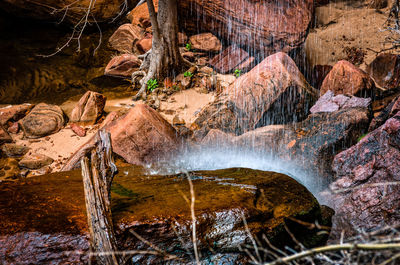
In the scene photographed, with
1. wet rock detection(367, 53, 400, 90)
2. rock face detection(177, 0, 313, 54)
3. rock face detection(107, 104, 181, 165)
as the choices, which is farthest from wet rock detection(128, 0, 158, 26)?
→ wet rock detection(367, 53, 400, 90)

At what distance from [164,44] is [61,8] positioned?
534 centimetres

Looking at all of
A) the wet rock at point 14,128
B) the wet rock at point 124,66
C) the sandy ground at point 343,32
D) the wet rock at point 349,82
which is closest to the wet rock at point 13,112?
the wet rock at point 14,128

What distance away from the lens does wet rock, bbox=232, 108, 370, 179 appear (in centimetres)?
487

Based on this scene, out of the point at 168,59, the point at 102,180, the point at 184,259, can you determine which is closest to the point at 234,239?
the point at 184,259

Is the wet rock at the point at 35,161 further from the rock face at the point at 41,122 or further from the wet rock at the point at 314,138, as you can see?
the wet rock at the point at 314,138

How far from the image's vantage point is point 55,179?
12.4 feet

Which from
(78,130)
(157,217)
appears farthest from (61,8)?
(157,217)

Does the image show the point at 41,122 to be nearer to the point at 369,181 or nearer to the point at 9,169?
the point at 9,169

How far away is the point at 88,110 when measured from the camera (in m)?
6.59

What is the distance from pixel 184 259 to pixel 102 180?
1119 mm

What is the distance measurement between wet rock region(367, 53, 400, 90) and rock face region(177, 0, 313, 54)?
2.05 m

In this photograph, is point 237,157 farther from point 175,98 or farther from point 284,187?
point 175,98

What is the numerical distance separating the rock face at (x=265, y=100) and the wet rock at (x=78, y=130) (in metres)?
2.55

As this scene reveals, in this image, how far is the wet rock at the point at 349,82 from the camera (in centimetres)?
619
